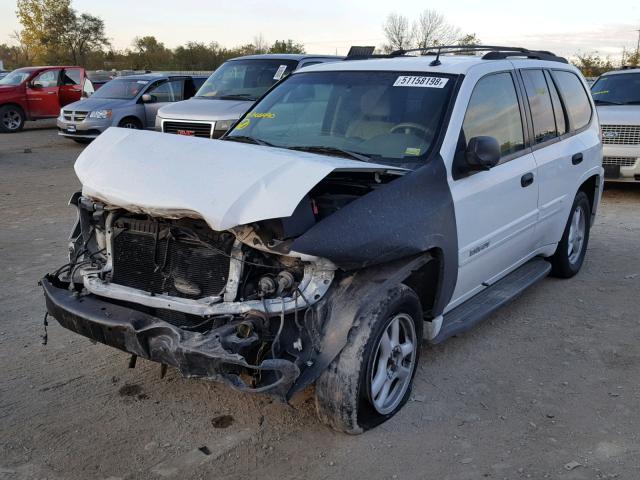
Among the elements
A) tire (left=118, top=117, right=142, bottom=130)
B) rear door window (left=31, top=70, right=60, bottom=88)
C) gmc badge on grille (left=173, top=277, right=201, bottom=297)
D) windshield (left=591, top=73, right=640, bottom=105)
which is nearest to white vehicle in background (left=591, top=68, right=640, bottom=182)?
windshield (left=591, top=73, right=640, bottom=105)

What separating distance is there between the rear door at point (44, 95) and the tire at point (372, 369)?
1805 cm

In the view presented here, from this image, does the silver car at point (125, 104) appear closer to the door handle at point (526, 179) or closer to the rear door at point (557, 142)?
the rear door at point (557, 142)

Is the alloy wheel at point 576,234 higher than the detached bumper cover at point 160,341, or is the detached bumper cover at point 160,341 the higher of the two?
the detached bumper cover at point 160,341

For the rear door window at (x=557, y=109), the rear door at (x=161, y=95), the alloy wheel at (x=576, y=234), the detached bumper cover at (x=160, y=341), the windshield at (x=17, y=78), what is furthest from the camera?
the windshield at (x=17, y=78)

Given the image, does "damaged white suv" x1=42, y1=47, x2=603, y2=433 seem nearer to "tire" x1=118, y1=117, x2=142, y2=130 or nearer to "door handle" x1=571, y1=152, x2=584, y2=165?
"door handle" x1=571, y1=152, x2=584, y2=165

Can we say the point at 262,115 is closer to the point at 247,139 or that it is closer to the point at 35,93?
the point at 247,139

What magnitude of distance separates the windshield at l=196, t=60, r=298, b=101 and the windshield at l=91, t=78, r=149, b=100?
14.5ft

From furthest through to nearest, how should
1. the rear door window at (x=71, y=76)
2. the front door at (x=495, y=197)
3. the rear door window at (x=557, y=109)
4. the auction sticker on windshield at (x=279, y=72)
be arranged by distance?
the rear door window at (x=71, y=76) → the auction sticker on windshield at (x=279, y=72) → the rear door window at (x=557, y=109) → the front door at (x=495, y=197)

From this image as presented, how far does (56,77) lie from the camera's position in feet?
64.7

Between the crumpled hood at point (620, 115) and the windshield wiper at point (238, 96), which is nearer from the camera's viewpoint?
the crumpled hood at point (620, 115)

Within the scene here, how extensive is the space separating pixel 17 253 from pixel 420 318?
184 inches

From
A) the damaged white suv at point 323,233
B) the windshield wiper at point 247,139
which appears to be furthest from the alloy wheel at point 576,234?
the windshield wiper at point 247,139

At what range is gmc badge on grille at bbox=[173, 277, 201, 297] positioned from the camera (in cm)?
359

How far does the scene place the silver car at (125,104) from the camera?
1548cm
